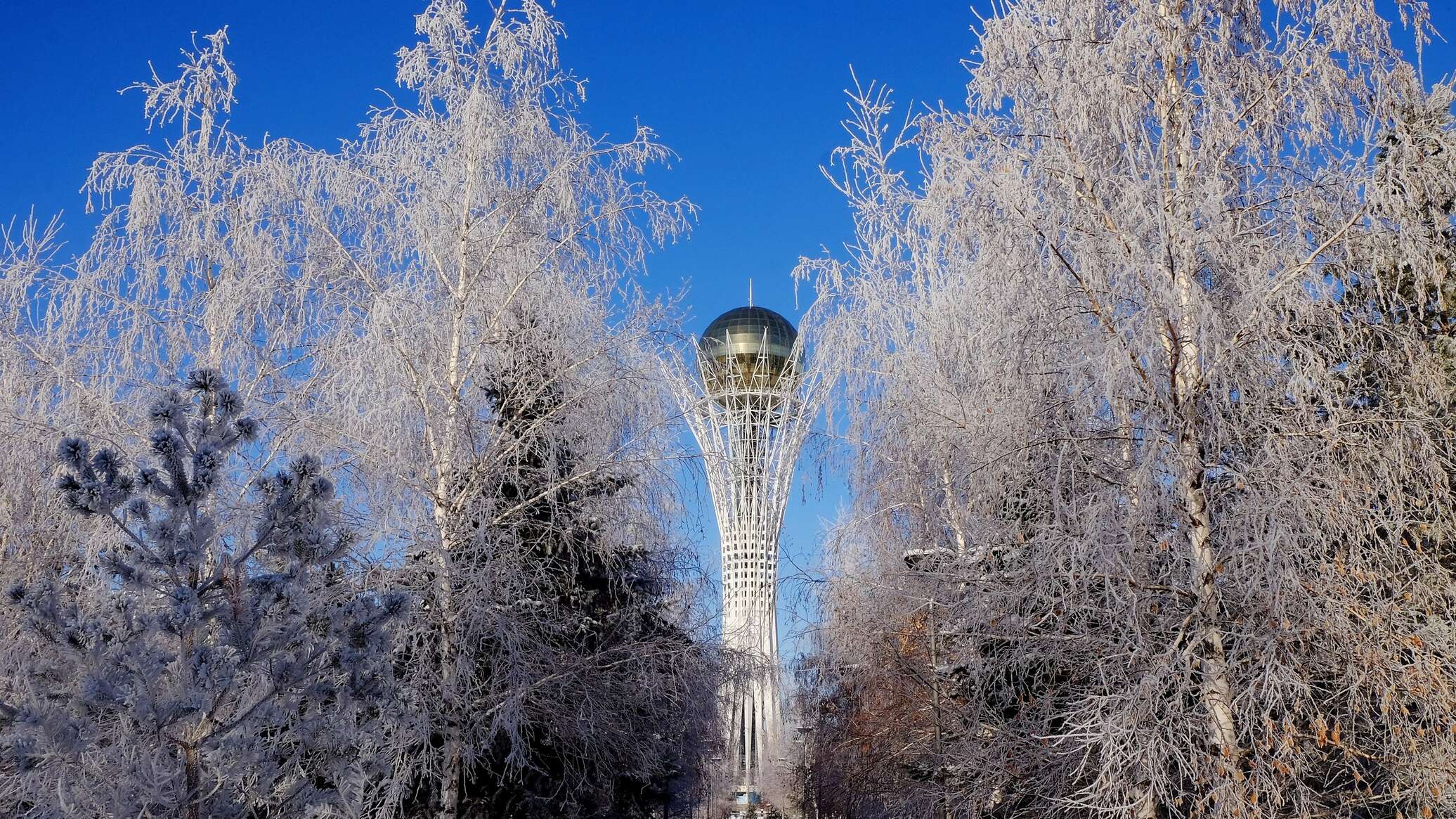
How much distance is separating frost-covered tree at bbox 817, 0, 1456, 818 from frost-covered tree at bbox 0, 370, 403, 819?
3.04m

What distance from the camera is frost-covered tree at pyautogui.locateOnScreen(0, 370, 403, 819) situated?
4.82 m

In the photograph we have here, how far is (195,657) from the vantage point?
4816mm

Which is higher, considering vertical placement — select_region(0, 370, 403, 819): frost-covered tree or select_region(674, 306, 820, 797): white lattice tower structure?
select_region(674, 306, 820, 797): white lattice tower structure

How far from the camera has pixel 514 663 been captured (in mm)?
7824

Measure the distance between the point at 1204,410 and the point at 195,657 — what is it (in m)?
4.56

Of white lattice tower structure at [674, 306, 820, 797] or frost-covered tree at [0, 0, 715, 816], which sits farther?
white lattice tower structure at [674, 306, 820, 797]

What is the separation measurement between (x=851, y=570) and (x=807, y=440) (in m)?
4.02

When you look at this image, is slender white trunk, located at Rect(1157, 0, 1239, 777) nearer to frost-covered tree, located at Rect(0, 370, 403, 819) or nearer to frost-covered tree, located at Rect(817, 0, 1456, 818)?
frost-covered tree, located at Rect(817, 0, 1456, 818)

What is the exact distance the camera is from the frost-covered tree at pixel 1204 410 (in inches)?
199

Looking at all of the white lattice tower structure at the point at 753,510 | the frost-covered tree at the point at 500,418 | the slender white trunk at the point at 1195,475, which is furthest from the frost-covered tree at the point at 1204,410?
the white lattice tower structure at the point at 753,510

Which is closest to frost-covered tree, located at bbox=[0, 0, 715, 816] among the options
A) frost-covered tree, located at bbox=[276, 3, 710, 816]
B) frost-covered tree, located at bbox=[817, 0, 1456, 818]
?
frost-covered tree, located at bbox=[276, 3, 710, 816]

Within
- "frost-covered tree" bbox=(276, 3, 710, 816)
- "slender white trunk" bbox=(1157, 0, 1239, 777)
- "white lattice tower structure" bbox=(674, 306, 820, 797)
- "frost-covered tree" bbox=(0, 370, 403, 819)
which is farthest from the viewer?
"white lattice tower structure" bbox=(674, 306, 820, 797)

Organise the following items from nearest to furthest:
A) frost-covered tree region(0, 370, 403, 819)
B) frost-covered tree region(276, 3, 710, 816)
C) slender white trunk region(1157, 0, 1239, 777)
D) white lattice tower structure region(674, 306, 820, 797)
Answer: frost-covered tree region(0, 370, 403, 819) < slender white trunk region(1157, 0, 1239, 777) < frost-covered tree region(276, 3, 710, 816) < white lattice tower structure region(674, 306, 820, 797)

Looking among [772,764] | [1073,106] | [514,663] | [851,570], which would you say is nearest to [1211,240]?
[1073,106]
